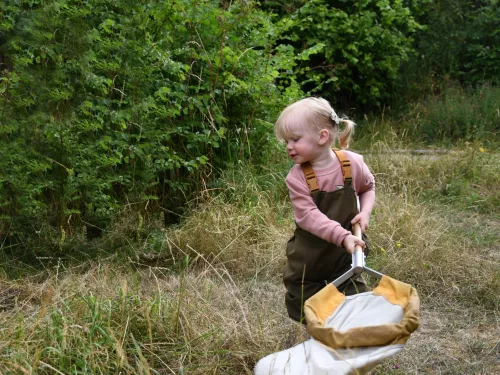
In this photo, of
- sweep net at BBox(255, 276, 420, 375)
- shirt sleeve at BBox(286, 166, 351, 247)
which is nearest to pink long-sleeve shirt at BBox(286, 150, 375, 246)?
shirt sleeve at BBox(286, 166, 351, 247)

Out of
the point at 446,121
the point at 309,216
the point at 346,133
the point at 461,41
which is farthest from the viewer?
the point at 461,41

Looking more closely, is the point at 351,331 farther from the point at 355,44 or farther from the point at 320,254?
the point at 355,44

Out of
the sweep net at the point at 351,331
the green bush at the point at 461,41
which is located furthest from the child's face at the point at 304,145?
the green bush at the point at 461,41

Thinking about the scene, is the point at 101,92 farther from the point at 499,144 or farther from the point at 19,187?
the point at 499,144

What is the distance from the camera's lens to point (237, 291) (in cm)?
406

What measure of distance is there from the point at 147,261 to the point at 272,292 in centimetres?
93

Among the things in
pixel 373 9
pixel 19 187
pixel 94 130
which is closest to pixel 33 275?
pixel 19 187

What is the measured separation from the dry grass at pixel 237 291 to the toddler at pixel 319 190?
0.36 meters

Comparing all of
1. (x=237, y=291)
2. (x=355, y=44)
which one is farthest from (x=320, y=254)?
(x=355, y=44)

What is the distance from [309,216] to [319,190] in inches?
5.7

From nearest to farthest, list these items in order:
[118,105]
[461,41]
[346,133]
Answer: [346,133], [118,105], [461,41]

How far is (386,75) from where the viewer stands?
10.6 metres

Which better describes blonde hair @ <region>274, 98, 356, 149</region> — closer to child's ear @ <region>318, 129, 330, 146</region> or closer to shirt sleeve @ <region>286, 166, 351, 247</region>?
child's ear @ <region>318, 129, 330, 146</region>

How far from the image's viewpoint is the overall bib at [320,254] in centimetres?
297
